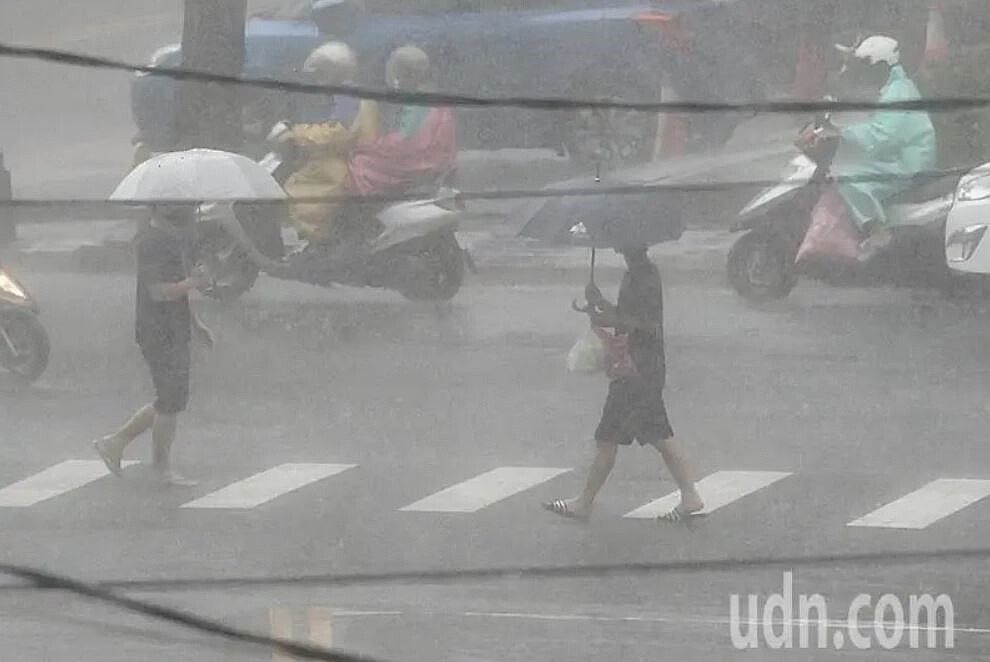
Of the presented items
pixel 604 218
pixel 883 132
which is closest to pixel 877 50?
pixel 883 132

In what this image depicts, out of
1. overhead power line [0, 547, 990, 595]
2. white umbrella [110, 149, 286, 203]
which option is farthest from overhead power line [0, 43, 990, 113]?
overhead power line [0, 547, 990, 595]

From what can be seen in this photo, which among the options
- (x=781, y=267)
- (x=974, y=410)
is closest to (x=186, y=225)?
(x=781, y=267)

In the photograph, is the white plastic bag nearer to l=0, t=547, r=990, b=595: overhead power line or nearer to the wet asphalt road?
the wet asphalt road

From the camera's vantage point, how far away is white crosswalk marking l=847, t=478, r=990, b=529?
124 inches

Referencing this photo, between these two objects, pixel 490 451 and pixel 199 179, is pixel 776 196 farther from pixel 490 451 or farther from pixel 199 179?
pixel 199 179

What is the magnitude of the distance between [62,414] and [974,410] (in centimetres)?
149

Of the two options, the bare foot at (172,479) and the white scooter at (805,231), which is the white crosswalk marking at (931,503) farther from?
the bare foot at (172,479)

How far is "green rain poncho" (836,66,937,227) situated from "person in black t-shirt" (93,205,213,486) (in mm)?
1041

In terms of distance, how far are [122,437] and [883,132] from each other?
4.27 feet

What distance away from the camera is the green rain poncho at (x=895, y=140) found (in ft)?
9.70

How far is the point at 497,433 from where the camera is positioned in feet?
10.6

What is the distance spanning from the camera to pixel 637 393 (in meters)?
3.20

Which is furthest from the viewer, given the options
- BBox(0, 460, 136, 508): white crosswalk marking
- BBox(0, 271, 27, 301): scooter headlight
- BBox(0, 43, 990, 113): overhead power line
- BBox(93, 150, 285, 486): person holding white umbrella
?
BBox(0, 271, 27, 301): scooter headlight

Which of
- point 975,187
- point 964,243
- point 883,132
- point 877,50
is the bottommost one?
point 964,243
